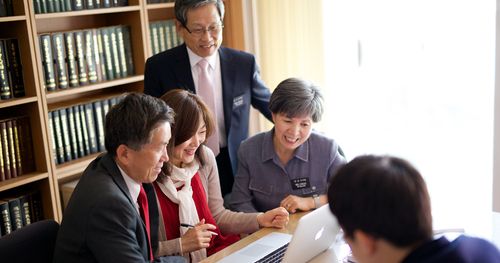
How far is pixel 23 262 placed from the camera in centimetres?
179

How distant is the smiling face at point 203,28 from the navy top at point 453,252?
171 cm

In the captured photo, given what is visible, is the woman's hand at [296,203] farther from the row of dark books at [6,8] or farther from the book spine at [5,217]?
the row of dark books at [6,8]

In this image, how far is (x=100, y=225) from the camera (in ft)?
5.44

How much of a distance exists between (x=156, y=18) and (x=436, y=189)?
6.80 feet

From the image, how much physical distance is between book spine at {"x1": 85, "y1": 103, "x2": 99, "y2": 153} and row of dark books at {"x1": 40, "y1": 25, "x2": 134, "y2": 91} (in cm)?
15

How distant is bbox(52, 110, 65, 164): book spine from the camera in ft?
10.7

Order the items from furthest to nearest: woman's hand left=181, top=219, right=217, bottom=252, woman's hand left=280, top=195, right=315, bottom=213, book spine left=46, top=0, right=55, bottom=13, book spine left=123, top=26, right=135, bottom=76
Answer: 1. book spine left=123, top=26, right=135, bottom=76
2. book spine left=46, top=0, right=55, bottom=13
3. woman's hand left=280, top=195, right=315, bottom=213
4. woman's hand left=181, top=219, right=217, bottom=252

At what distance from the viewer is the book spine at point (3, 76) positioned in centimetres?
299

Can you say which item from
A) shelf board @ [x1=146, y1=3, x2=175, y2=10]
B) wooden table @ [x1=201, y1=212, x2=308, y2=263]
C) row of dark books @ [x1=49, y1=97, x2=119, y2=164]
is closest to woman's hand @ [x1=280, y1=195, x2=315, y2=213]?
wooden table @ [x1=201, y1=212, x2=308, y2=263]

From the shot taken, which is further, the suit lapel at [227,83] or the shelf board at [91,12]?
the shelf board at [91,12]

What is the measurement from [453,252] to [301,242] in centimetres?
65

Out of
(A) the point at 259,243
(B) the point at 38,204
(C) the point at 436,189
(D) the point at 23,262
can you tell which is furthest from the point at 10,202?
(C) the point at 436,189

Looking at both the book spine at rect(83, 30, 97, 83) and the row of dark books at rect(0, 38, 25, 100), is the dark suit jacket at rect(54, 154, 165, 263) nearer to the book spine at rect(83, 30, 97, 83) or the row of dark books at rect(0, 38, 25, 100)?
the row of dark books at rect(0, 38, 25, 100)

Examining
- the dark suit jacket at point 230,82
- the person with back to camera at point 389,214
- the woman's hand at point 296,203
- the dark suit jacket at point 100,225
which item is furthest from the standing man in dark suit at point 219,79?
the person with back to camera at point 389,214
